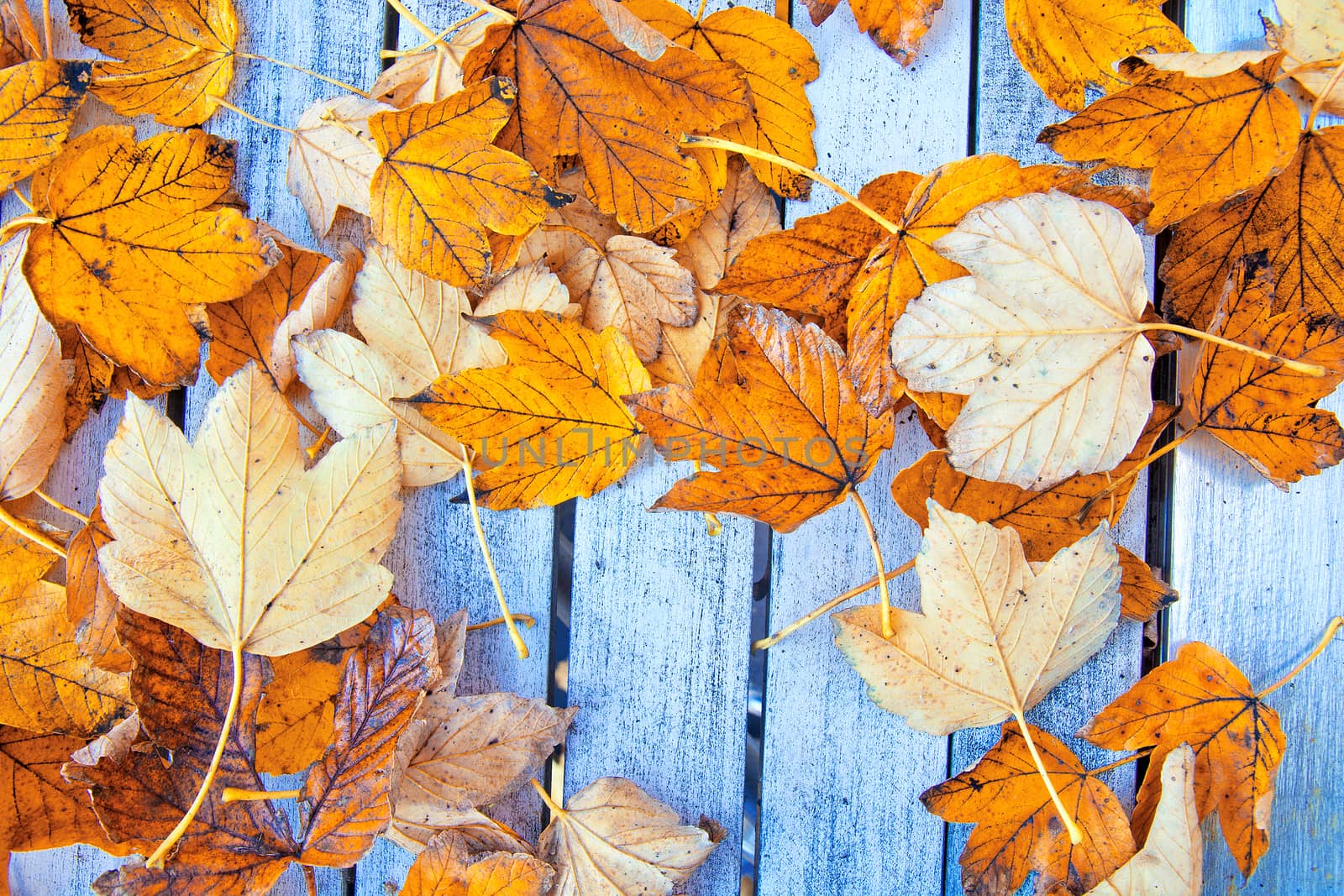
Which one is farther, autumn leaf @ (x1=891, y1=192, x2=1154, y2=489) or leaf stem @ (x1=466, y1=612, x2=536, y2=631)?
leaf stem @ (x1=466, y1=612, x2=536, y2=631)

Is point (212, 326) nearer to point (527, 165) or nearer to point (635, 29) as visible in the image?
point (527, 165)

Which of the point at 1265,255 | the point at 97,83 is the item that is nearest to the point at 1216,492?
the point at 1265,255

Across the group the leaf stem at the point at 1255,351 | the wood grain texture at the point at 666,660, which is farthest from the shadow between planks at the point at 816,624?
the leaf stem at the point at 1255,351

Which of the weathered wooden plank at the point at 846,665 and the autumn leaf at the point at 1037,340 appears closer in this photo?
the autumn leaf at the point at 1037,340

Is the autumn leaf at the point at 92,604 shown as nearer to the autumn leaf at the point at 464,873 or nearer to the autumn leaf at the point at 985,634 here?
the autumn leaf at the point at 464,873

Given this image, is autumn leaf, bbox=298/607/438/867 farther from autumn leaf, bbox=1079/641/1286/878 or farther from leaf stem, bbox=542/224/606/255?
autumn leaf, bbox=1079/641/1286/878

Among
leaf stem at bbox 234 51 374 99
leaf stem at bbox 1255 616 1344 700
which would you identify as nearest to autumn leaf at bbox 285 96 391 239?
leaf stem at bbox 234 51 374 99
